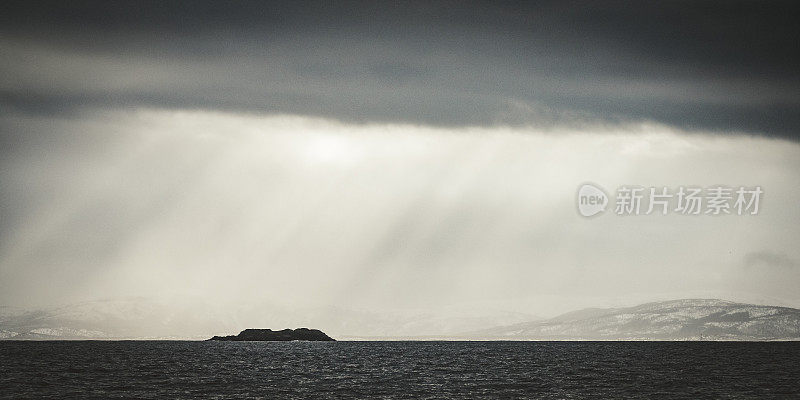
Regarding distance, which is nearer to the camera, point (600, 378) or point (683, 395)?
point (683, 395)

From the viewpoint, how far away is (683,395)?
329ft

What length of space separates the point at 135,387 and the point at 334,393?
25.4 meters

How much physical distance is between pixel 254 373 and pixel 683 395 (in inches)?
2649

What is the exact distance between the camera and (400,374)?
5408 inches

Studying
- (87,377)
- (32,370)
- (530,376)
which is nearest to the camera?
(87,377)


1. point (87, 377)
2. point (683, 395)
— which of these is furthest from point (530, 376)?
point (87, 377)

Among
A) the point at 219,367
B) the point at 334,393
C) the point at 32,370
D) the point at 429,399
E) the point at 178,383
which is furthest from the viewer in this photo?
the point at 219,367

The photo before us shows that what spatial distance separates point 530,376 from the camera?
431ft

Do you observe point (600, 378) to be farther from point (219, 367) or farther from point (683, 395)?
point (219, 367)

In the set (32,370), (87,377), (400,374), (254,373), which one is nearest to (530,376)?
(400,374)

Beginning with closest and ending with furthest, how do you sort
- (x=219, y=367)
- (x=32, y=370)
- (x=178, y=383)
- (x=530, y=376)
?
(x=178, y=383) < (x=530, y=376) < (x=32, y=370) < (x=219, y=367)

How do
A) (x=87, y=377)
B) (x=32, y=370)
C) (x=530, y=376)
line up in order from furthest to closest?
1. (x=32, y=370)
2. (x=530, y=376)
3. (x=87, y=377)

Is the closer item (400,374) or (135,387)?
(135,387)

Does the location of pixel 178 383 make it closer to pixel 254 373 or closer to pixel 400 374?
pixel 254 373
